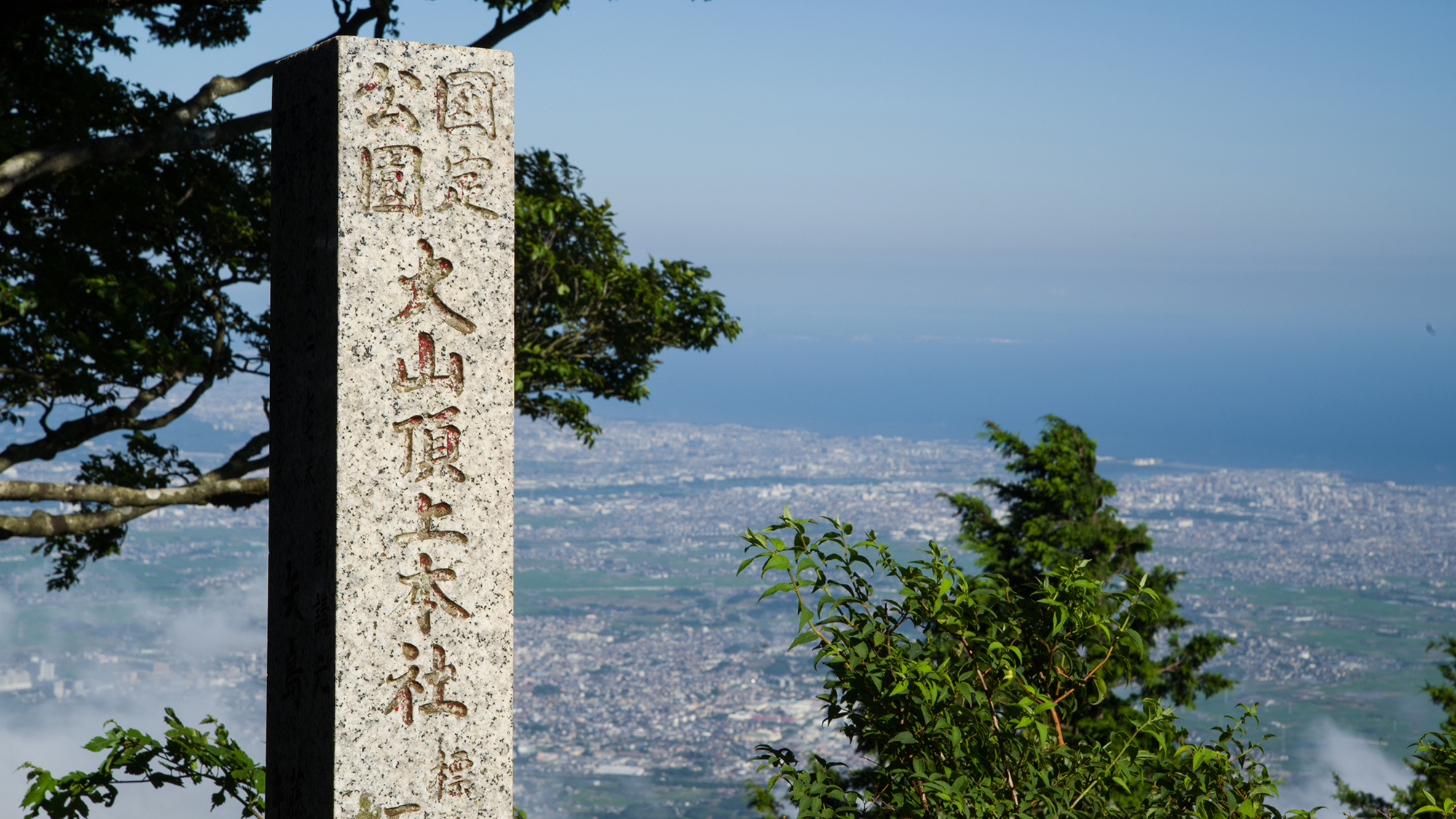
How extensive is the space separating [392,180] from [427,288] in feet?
1.24

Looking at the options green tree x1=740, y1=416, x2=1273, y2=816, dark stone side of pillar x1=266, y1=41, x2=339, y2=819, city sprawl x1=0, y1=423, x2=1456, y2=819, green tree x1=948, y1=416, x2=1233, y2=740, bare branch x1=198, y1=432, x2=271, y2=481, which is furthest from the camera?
city sprawl x1=0, y1=423, x2=1456, y2=819

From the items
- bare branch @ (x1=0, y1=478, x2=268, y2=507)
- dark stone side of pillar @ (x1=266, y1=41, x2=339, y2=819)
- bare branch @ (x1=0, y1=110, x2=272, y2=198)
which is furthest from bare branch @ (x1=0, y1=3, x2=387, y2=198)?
dark stone side of pillar @ (x1=266, y1=41, x2=339, y2=819)

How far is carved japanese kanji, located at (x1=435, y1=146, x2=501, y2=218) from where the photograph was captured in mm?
3461

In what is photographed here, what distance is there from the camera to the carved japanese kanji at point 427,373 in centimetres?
339

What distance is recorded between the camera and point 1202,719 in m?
57.7

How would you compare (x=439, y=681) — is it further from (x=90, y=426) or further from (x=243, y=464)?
(x=90, y=426)

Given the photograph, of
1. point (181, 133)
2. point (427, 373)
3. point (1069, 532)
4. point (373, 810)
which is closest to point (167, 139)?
point (181, 133)

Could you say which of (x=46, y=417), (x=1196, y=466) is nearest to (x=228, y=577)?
(x=46, y=417)

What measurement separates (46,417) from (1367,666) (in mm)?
80675

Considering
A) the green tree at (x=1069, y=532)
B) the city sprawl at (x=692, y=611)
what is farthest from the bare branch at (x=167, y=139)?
the city sprawl at (x=692, y=611)

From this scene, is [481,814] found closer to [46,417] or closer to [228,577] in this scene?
[46,417]

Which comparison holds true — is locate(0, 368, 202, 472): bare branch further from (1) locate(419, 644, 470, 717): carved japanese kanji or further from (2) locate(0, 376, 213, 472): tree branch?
(1) locate(419, 644, 470, 717): carved japanese kanji

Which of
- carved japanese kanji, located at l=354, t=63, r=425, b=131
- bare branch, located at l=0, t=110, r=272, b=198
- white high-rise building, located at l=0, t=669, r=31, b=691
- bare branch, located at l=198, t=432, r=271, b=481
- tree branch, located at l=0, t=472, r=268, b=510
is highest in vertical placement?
bare branch, located at l=0, t=110, r=272, b=198

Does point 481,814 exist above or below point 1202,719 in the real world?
above
